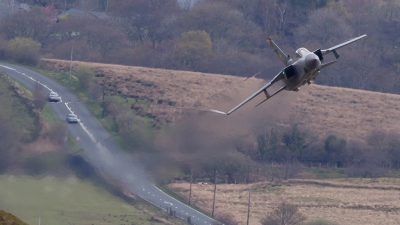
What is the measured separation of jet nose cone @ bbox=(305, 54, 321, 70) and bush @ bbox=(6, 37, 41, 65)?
168ft

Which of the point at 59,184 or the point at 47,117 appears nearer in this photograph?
the point at 59,184

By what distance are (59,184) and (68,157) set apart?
3.33 ft

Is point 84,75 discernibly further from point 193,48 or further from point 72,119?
point 72,119

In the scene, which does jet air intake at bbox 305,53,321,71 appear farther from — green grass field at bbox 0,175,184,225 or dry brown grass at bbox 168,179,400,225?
dry brown grass at bbox 168,179,400,225

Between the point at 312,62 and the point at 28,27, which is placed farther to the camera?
the point at 28,27

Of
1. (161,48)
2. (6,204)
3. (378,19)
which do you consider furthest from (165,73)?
(6,204)

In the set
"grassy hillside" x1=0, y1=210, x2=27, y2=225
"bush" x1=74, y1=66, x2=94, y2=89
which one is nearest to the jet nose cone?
"grassy hillside" x1=0, y1=210, x2=27, y2=225

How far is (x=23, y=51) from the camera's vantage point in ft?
225

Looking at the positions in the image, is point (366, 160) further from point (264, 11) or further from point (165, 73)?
point (264, 11)

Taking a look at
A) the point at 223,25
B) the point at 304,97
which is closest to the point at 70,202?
the point at 304,97

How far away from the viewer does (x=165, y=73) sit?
63.5 metres

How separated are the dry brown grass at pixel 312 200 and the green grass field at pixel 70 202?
1900 millimetres

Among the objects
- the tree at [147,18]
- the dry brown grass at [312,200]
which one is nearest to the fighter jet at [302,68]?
the dry brown grass at [312,200]

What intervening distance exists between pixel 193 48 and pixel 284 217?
4729 centimetres
